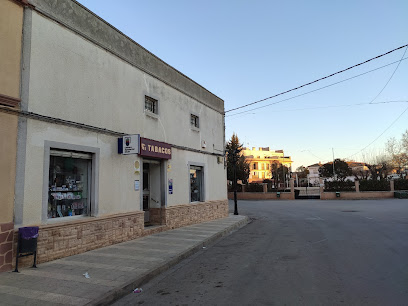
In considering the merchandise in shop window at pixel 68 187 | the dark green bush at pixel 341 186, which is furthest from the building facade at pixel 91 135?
the dark green bush at pixel 341 186

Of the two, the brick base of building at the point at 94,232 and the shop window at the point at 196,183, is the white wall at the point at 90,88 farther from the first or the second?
the brick base of building at the point at 94,232

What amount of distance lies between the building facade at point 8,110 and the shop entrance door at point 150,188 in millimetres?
5875

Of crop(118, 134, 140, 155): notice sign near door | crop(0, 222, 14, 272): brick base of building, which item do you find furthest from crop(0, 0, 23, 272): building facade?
crop(118, 134, 140, 155): notice sign near door

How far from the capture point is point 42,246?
22.5ft

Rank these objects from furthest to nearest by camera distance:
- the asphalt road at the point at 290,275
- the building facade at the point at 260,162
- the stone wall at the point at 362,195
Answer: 1. the building facade at the point at 260,162
2. the stone wall at the point at 362,195
3. the asphalt road at the point at 290,275

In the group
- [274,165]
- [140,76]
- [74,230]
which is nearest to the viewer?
[74,230]

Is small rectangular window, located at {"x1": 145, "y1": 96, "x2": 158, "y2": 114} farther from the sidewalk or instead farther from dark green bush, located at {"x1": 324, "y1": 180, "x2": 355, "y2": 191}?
dark green bush, located at {"x1": 324, "y1": 180, "x2": 355, "y2": 191}

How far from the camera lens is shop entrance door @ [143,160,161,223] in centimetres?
1198

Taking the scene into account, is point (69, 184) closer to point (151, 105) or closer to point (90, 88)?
point (90, 88)

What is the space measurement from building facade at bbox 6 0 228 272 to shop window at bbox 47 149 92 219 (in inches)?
1.1

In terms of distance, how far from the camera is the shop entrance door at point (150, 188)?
12.0 m

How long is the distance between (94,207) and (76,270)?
8.19 feet

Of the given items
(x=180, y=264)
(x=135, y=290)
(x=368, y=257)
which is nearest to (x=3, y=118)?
(x=135, y=290)

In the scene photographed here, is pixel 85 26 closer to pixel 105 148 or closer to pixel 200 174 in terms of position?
pixel 105 148
